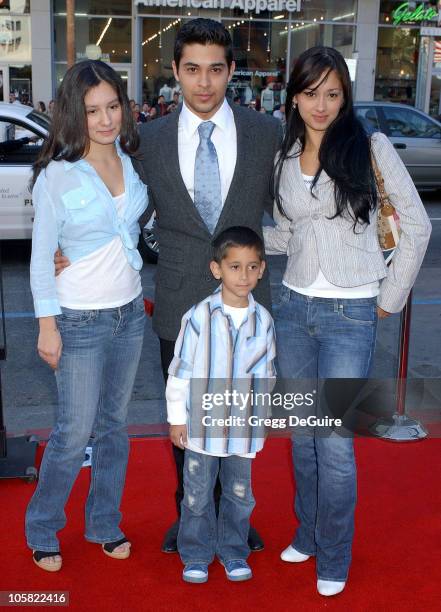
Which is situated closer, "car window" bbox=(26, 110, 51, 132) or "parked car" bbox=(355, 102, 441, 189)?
"car window" bbox=(26, 110, 51, 132)

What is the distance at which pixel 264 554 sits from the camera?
336cm

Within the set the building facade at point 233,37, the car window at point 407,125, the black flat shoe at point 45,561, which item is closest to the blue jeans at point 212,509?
the black flat shoe at point 45,561

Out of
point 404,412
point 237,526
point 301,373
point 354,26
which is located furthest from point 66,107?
point 354,26

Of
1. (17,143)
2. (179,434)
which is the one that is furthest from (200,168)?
(17,143)

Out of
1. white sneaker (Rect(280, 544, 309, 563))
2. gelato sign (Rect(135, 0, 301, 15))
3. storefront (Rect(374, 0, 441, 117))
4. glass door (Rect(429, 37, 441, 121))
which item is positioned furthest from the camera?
glass door (Rect(429, 37, 441, 121))

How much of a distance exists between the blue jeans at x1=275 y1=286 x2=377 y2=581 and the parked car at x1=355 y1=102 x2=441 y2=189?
1120cm

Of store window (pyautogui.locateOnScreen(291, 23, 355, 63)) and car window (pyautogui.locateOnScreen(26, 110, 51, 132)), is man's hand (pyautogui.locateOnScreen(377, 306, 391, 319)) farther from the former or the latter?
store window (pyautogui.locateOnScreen(291, 23, 355, 63))

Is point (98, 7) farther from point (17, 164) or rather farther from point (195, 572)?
point (195, 572)

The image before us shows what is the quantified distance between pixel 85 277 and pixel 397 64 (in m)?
23.9

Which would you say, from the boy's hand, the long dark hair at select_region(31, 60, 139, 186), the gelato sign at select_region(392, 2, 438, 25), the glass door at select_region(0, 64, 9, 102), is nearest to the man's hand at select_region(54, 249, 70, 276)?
the long dark hair at select_region(31, 60, 139, 186)

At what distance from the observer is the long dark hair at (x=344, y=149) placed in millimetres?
A: 2852

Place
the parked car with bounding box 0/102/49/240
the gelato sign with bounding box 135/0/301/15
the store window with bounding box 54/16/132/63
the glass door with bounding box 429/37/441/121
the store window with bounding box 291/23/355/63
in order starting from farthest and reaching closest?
the glass door with bounding box 429/37/441/121, the store window with bounding box 291/23/355/63, the store window with bounding box 54/16/132/63, the gelato sign with bounding box 135/0/301/15, the parked car with bounding box 0/102/49/240

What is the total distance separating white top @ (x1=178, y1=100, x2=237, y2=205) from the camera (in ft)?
10.2

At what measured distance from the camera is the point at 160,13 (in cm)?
2319
